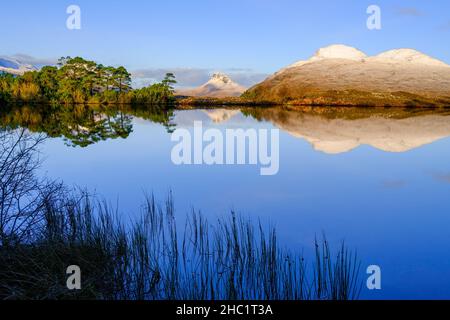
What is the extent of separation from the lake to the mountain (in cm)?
5947

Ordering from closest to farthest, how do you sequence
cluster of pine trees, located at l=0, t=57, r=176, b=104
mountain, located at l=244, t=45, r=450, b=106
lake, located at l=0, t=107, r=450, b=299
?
lake, located at l=0, t=107, r=450, b=299 < cluster of pine trees, located at l=0, t=57, r=176, b=104 < mountain, located at l=244, t=45, r=450, b=106

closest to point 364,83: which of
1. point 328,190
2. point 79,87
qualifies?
point 79,87

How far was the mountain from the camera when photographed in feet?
270

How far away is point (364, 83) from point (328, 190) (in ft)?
297

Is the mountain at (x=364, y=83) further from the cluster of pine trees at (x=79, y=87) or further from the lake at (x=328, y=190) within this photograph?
the lake at (x=328, y=190)

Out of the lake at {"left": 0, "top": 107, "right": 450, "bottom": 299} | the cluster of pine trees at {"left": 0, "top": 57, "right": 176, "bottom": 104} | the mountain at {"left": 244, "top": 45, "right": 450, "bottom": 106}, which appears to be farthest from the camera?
the mountain at {"left": 244, "top": 45, "right": 450, "bottom": 106}

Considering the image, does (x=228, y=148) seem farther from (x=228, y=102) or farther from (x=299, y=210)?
(x=228, y=102)

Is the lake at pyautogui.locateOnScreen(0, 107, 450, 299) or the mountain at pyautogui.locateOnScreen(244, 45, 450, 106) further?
the mountain at pyautogui.locateOnScreen(244, 45, 450, 106)

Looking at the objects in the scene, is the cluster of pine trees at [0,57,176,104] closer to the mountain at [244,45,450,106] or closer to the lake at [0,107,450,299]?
the mountain at [244,45,450,106]

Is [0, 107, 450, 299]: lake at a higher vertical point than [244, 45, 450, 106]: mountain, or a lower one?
lower

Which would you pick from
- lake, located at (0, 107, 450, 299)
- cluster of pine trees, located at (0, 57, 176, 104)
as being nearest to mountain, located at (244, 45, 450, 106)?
cluster of pine trees, located at (0, 57, 176, 104)

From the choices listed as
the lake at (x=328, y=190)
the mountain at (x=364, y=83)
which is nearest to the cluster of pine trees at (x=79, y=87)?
the mountain at (x=364, y=83)

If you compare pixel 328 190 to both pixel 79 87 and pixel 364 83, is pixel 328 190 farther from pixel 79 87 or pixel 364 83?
pixel 364 83
